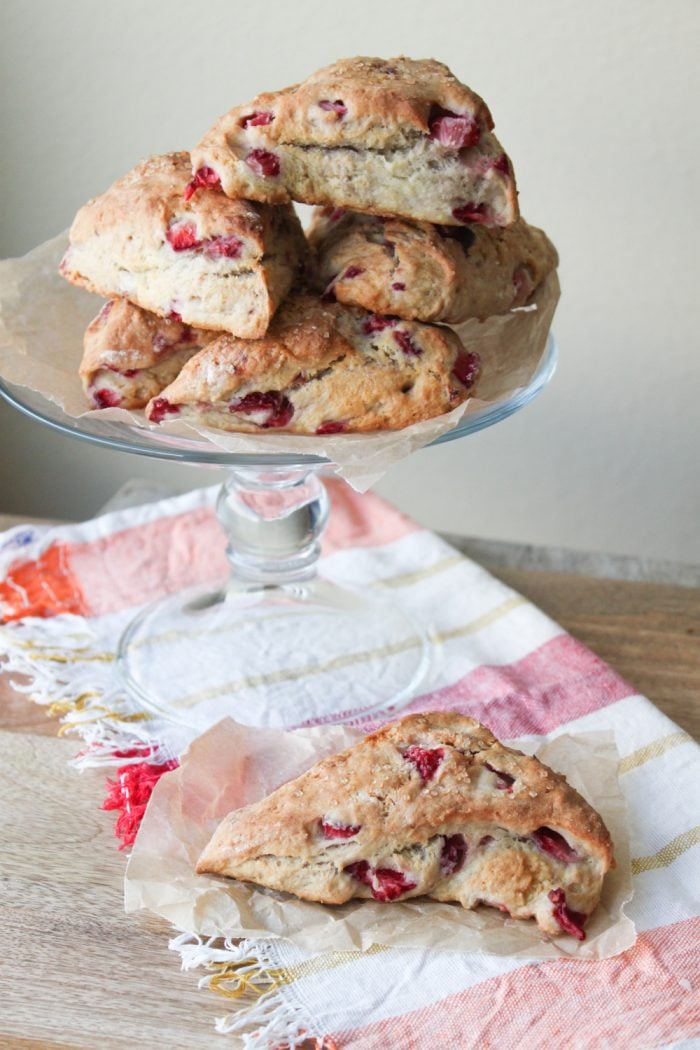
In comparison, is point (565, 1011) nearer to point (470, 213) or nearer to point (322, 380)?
point (322, 380)

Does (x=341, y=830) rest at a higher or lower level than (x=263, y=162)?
lower

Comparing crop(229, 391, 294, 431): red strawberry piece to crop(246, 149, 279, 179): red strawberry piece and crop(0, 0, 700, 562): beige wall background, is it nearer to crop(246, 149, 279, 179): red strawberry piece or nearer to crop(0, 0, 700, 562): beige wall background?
crop(246, 149, 279, 179): red strawberry piece

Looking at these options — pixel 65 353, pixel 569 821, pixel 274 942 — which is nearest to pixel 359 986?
pixel 274 942

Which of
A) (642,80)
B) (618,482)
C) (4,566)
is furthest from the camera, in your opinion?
(618,482)

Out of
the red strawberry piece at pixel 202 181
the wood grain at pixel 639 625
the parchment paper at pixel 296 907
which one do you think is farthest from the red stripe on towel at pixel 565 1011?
the red strawberry piece at pixel 202 181

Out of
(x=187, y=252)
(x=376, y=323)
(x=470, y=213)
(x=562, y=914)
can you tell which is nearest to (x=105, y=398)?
(x=187, y=252)

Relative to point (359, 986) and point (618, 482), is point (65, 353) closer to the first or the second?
point (359, 986)

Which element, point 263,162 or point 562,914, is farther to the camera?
point 263,162

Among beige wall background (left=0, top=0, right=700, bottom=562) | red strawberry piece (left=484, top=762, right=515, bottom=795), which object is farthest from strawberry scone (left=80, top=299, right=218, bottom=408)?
beige wall background (left=0, top=0, right=700, bottom=562)
